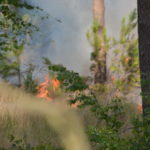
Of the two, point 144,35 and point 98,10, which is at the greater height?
point 98,10

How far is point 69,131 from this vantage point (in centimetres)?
677

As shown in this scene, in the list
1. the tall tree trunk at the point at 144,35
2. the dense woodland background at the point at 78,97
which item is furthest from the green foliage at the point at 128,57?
the tall tree trunk at the point at 144,35

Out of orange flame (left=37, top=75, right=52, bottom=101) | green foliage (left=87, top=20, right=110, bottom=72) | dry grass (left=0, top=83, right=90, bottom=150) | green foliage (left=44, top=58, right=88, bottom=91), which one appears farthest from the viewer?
green foliage (left=87, top=20, right=110, bottom=72)

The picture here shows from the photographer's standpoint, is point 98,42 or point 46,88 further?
point 98,42

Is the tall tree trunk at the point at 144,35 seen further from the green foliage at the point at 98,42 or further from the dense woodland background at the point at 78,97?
the green foliage at the point at 98,42

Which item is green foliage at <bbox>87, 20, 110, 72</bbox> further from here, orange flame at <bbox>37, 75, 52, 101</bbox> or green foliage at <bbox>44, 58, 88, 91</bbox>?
green foliage at <bbox>44, 58, 88, 91</bbox>

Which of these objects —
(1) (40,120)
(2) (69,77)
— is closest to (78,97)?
(2) (69,77)

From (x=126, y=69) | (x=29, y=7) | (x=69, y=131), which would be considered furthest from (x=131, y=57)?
(x=29, y=7)

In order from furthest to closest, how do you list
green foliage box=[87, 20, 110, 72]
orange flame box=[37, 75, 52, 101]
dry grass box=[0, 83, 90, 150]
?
green foliage box=[87, 20, 110, 72]
orange flame box=[37, 75, 52, 101]
dry grass box=[0, 83, 90, 150]

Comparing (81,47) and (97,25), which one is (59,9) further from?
(97,25)

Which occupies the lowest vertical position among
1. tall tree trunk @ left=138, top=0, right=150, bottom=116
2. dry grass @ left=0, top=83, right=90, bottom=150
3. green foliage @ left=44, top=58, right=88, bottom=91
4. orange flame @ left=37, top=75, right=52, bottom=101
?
dry grass @ left=0, top=83, right=90, bottom=150

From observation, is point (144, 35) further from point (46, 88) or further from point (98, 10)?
point (98, 10)

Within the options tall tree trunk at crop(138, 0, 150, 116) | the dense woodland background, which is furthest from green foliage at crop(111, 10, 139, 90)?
tall tree trunk at crop(138, 0, 150, 116)

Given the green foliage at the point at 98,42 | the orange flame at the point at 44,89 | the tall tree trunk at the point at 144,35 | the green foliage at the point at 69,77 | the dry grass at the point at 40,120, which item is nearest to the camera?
the green foliage at the point at 69,77
